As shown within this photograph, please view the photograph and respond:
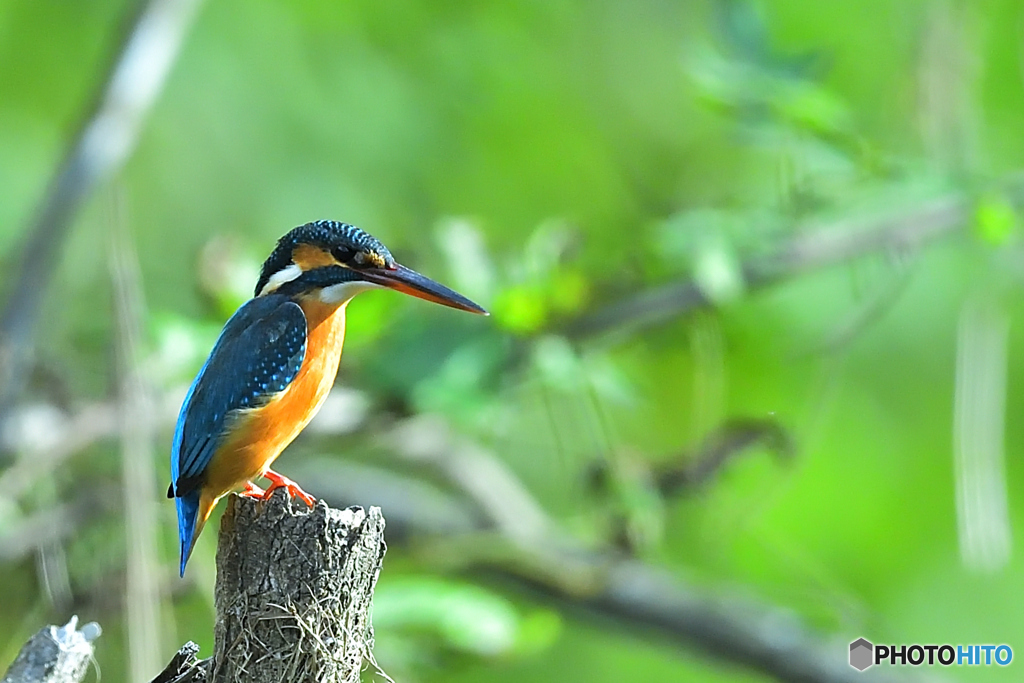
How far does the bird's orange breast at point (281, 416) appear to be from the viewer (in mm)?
2596

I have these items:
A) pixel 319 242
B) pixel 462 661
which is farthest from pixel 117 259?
pixel 462 661

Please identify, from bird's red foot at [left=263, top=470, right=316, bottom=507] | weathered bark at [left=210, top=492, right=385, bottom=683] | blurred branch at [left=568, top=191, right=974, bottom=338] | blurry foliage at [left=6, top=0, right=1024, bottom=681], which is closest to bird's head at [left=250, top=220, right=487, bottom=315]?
bird's red foot at [left=263, top=470, right=316, bottom=507]

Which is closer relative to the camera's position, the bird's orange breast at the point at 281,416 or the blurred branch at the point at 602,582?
the bird's orange breast at the point at 281,416

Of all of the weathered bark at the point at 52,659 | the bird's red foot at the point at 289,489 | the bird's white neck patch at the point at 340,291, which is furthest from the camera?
the bird's white neck patch at the point at 340,291

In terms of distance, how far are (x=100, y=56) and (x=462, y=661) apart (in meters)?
4.60

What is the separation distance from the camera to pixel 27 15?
733 cm

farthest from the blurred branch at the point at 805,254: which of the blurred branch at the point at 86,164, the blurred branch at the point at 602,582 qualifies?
the blurred branch at the point at 86,164

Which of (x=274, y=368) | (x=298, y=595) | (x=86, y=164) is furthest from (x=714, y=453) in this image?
(x=298, y=595)

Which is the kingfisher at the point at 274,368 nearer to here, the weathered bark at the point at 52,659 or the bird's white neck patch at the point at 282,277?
the bird's white neck patch at the point at 282,277

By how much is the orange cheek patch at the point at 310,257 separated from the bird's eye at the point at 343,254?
0.01m

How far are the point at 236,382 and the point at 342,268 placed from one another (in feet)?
1.04

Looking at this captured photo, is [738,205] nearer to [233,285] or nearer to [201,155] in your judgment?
[233,285]

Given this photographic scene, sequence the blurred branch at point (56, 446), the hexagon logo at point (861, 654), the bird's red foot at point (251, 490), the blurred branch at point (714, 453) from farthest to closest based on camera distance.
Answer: the hexagon logo at point (861, 654)
the blurred branch at point (714, 453)
the blurred branch at point (56, 446)
the bird's red foot at point (251, 490)

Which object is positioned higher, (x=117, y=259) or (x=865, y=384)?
(x=865, y=384)
